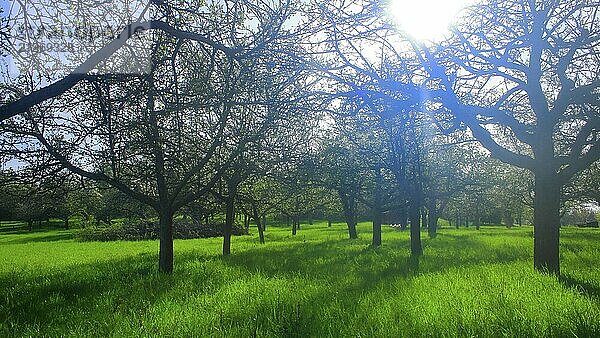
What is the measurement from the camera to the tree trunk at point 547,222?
949cm

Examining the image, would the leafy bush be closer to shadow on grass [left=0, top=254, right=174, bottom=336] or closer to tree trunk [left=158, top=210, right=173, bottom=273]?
tree trunk [left=158, top=210, right=173, bottom=273]

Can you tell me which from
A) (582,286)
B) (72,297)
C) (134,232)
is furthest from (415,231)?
(134,232)

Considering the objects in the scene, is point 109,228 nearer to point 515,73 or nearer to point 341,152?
point 341,152

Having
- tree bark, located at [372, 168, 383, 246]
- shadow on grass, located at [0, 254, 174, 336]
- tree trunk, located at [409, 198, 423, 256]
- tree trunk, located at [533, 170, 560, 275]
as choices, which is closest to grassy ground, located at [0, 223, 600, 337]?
shadow on grass, located at [0, 254, 174, 336]

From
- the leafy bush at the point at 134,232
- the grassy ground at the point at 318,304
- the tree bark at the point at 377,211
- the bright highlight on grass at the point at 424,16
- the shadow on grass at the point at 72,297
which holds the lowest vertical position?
the leafy bush at the point at 134,232

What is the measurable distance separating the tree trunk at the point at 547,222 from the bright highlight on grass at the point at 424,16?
4.08 meters

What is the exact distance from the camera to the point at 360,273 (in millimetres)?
9953

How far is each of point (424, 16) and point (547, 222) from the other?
17.8 feet

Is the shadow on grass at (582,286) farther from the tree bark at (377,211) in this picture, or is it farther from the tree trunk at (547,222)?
the tree bark at (377,211)

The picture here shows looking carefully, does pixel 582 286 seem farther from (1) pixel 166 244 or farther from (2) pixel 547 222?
(1) pixel 166 244

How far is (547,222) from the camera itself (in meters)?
9.55

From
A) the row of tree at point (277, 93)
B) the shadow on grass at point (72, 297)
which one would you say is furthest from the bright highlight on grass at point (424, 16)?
the shadow on grass at point (72, 297)

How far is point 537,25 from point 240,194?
12.2 metres

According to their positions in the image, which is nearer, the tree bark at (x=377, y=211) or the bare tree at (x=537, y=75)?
the bare tree at (x=537, y=75)
